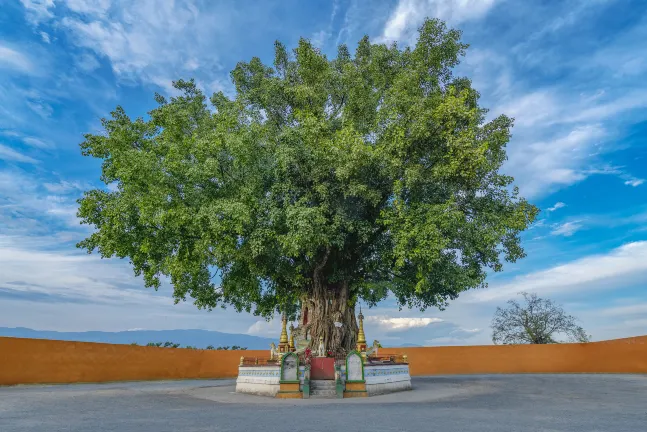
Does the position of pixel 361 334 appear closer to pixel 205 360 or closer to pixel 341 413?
pixel 341 413

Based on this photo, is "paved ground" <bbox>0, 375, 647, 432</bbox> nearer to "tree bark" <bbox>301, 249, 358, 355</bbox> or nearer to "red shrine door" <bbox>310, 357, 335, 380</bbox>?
"red shrine door" <bbox>310, 357, 335, 380</bbox>

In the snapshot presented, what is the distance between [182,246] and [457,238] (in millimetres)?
9747

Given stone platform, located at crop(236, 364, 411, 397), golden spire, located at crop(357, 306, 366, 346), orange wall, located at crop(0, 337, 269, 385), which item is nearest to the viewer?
stone platform, located at crop(236, 364, 411, 397)

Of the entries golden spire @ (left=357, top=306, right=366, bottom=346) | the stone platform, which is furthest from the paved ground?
golden spire @ (left=357, top=306, right=366, bottom=346)

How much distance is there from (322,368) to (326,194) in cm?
580

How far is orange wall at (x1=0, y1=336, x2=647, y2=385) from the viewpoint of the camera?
16766 mm

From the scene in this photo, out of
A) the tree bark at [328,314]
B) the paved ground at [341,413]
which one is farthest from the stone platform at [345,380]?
the tree bark at [328,314]

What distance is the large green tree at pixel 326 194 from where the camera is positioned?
15227 mm

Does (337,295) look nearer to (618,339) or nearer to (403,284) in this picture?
(403,284)

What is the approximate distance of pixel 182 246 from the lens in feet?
53.4

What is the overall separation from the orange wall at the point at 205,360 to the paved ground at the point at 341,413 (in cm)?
430

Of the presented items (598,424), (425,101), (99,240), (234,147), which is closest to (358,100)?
(425,101)

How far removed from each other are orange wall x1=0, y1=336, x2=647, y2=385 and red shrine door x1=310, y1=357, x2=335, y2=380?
10.3 meters

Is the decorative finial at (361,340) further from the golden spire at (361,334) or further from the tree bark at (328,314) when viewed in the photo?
the tree bark at (328,314)
